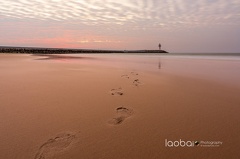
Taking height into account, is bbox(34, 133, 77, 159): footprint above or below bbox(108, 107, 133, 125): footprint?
below

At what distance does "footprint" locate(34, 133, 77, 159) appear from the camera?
2.03 meters

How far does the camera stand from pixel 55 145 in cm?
222

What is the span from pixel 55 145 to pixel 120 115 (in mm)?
1372

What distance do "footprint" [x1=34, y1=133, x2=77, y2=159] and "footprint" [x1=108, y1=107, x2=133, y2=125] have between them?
0.76 m

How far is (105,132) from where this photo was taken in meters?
2.58

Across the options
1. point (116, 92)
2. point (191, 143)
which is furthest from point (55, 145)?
point (116, 92)

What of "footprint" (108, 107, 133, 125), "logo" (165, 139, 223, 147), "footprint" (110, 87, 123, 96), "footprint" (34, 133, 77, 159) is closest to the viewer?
"footprint" (34, 133, 77, 159)

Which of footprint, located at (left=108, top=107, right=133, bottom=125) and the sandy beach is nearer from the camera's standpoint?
the sandy beach

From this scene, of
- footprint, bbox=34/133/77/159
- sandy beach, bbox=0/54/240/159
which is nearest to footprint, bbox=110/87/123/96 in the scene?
sandy beach, bbox=0/54/240/159

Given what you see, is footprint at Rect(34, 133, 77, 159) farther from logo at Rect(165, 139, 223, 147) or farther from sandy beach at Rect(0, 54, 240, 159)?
logo at Rect(165, 139, 223, 147)

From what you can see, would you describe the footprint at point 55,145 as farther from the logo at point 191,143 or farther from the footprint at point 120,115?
the logo at point 191,143

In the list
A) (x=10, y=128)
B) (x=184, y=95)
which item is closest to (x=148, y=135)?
(x=10, y=128)

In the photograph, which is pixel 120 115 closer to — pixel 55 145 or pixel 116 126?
pixel 116 126

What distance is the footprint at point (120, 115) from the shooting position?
116 inches
